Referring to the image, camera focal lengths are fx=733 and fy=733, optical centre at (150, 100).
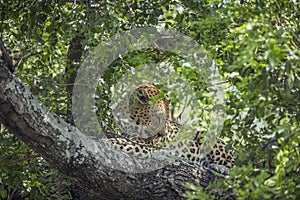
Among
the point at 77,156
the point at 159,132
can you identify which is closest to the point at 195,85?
the point at 77,156

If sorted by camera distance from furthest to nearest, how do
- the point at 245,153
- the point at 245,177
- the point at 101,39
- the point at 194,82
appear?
the point at 101,39 < the point at 194,82 < the point at 245,153 < the point at 245,177

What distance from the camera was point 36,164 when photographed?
17.5 ft

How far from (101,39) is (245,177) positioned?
274cm

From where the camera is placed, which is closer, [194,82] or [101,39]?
[194,82]

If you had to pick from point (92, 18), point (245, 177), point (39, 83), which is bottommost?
point (245, 177)

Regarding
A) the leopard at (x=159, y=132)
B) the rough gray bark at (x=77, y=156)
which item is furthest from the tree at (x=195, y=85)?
the leopard at (x=159, y=132)

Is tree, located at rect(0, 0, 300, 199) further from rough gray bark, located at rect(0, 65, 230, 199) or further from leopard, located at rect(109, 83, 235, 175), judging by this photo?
leopard, located at rect(109, 83, 235, 175)

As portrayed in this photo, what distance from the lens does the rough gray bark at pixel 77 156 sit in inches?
161

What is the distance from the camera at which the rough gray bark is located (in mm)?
4094

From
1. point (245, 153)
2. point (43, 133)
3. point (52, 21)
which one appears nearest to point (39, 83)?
point (52, 21)

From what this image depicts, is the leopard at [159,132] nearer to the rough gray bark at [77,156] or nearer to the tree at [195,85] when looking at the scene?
the tree at [195,85]

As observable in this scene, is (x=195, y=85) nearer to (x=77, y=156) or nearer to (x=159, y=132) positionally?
(x=77, y=156)

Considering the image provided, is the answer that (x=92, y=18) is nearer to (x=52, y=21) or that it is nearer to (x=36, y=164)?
(x=52, y=21)

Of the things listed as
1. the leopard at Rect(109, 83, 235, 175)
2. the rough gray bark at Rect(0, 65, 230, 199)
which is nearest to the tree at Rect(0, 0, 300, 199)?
the rough gray bark at Rect(0, 65, 230, 199)
